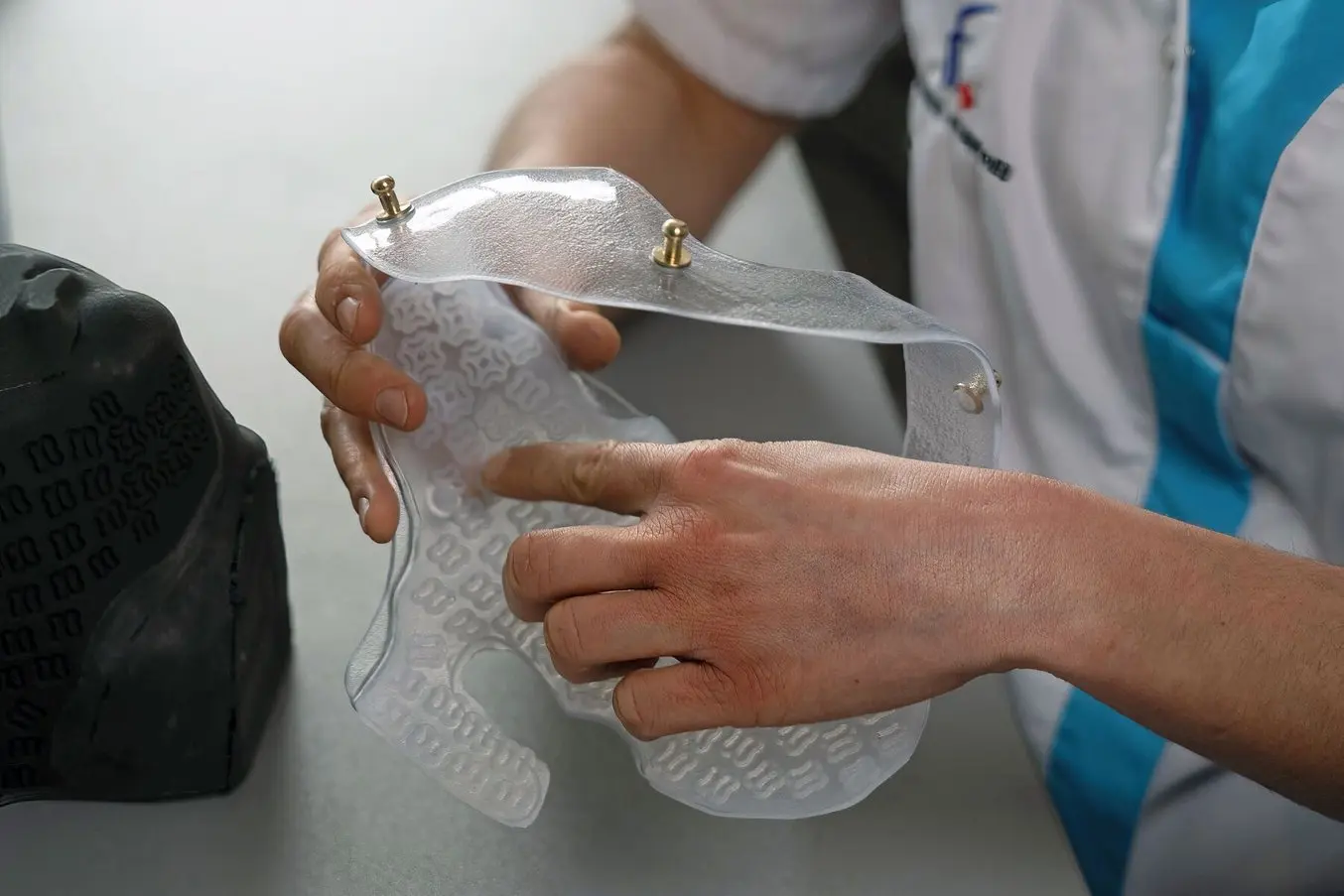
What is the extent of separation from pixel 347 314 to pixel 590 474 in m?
0.12

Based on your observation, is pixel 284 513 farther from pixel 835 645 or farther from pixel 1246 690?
pixel 1246 690

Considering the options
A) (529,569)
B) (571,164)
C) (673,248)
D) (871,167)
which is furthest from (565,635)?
(871,167)

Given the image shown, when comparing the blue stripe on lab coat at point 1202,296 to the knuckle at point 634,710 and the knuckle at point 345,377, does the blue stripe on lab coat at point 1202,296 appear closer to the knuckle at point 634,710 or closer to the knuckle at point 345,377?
the knuckle at point 634,710

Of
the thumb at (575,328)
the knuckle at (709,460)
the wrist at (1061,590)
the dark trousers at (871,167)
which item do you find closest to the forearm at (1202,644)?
the wrist at (1061,590)

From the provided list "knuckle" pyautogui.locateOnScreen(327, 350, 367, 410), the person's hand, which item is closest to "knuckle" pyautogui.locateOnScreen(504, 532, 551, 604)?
the person's hand

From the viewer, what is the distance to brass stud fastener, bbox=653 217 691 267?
15.4 inches

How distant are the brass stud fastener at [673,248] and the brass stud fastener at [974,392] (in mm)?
115

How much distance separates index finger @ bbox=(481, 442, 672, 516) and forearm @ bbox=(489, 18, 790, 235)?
19cm

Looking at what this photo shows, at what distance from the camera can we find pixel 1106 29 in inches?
20.9

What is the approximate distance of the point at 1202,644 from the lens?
0.38m

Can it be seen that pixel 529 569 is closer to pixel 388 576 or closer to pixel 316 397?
pixel 388 576

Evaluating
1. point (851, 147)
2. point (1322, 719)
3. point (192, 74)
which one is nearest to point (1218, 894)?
point (1322, 719)

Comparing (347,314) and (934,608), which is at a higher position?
(347,314)

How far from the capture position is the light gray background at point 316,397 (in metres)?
0.45
